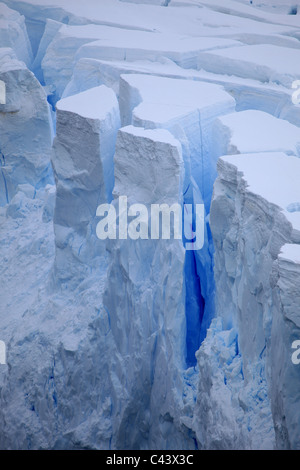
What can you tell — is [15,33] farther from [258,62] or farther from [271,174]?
[271,174]

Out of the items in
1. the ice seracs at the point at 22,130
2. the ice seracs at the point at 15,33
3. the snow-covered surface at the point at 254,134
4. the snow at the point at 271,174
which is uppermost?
the snow at the point at 271,174

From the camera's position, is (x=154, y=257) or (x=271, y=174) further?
(x=154, y=257)

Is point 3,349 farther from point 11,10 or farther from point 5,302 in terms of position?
point 11,10

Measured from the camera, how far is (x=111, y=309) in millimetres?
3242

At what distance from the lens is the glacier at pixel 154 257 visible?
231cm

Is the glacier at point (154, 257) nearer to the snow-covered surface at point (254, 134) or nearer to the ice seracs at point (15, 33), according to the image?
the snow-covered surface at point (254, 134)

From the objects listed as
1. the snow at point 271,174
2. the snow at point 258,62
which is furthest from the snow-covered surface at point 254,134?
the snow at point 258,62

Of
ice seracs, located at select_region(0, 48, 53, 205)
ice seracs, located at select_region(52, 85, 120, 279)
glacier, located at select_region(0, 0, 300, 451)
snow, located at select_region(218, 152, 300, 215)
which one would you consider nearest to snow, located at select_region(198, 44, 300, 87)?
glacier, located at select_region(0, 0, 300, 451)

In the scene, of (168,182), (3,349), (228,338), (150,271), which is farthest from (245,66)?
(3,349)

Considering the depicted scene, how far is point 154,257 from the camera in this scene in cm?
299

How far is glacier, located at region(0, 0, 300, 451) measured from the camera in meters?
2.31

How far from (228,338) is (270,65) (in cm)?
212

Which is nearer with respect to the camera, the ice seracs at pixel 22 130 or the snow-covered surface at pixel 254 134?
the snow-covered surface at pixel 254 134

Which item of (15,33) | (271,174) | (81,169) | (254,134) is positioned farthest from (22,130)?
(271,174)
